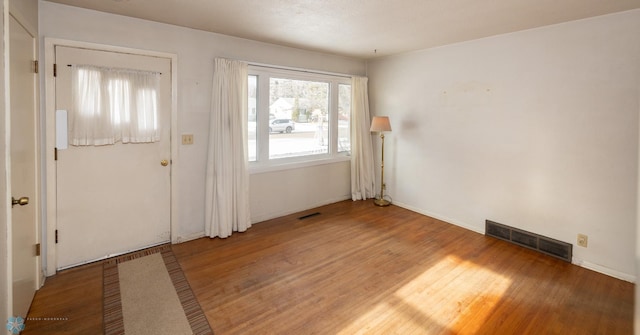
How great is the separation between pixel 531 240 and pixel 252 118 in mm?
3769

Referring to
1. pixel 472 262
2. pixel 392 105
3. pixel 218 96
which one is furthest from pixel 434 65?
pixel 218 96

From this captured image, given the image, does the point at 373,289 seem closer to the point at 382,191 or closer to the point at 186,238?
the point at 186,238

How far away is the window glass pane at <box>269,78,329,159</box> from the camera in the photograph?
453 cm

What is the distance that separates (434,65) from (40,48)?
4.49m

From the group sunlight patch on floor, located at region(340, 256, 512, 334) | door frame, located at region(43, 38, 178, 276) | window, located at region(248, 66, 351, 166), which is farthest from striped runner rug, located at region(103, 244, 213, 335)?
window, located at region(248, 66, 351, 166)

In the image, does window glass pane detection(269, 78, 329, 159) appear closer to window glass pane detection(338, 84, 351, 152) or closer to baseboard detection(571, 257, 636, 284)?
window glass pane detection(338, 84, 351, 152)

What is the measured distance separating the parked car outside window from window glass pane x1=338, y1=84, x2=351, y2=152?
3.30 ft

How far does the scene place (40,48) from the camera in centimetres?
277

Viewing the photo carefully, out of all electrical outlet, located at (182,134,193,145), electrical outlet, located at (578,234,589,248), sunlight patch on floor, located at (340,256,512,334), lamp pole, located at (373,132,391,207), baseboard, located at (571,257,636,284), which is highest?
electrical outlet, located at (182,134,193,145)

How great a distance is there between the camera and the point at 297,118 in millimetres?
4801

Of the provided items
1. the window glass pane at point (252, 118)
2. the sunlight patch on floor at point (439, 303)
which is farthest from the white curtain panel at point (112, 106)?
the sunlight patch on floor at point (439, 303)

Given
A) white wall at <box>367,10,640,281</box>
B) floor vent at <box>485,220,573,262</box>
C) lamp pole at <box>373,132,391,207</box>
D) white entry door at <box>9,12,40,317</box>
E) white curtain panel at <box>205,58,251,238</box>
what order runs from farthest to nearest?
lamp pole at <box>373,132,391,207</box>, white curtain panel at <box>205,58,251,238</box>, floor vent at <box>485,220,573,262</box>, white wall at <box>367,10,640,281</box>, white entry door at <box>9,12,40,317</box>

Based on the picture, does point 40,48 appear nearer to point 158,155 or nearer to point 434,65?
point 158,155

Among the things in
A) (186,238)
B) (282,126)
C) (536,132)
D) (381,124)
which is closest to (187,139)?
(186,238)
